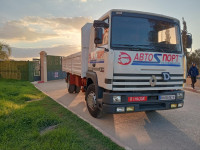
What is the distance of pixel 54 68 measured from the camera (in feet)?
59.5

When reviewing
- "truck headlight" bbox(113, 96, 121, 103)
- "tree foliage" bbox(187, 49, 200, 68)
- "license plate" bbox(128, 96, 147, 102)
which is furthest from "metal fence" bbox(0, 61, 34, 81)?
"tree foliage" bbox(187, 49, 200, 68)

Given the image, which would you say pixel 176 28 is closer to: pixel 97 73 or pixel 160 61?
pixel 160 61

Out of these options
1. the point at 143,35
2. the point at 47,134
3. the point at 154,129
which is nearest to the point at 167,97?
the point at 154,129

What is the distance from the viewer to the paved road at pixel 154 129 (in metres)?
3.34

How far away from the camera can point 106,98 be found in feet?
12.6

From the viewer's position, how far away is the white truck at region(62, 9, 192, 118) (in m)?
3.78

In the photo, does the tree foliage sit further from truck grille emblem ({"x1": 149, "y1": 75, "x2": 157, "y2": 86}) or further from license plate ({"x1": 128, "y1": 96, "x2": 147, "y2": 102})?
license plate ({"x1": 128, "y1": 96, "x2": 147, "y2": 102})

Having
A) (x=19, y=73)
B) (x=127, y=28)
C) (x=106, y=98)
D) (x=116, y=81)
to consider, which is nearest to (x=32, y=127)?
(x=106, y=98)

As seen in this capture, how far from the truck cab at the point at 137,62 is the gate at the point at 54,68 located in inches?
543

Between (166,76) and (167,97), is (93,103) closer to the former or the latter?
(167,97)

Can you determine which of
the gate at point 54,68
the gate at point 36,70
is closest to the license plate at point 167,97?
the gate at point 36,70

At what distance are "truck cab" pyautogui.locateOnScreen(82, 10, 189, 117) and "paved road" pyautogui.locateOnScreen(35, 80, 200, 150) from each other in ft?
1.85

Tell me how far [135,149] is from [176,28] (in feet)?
11.1

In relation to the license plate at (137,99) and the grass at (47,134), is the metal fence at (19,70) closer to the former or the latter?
the grass at (47,134)
